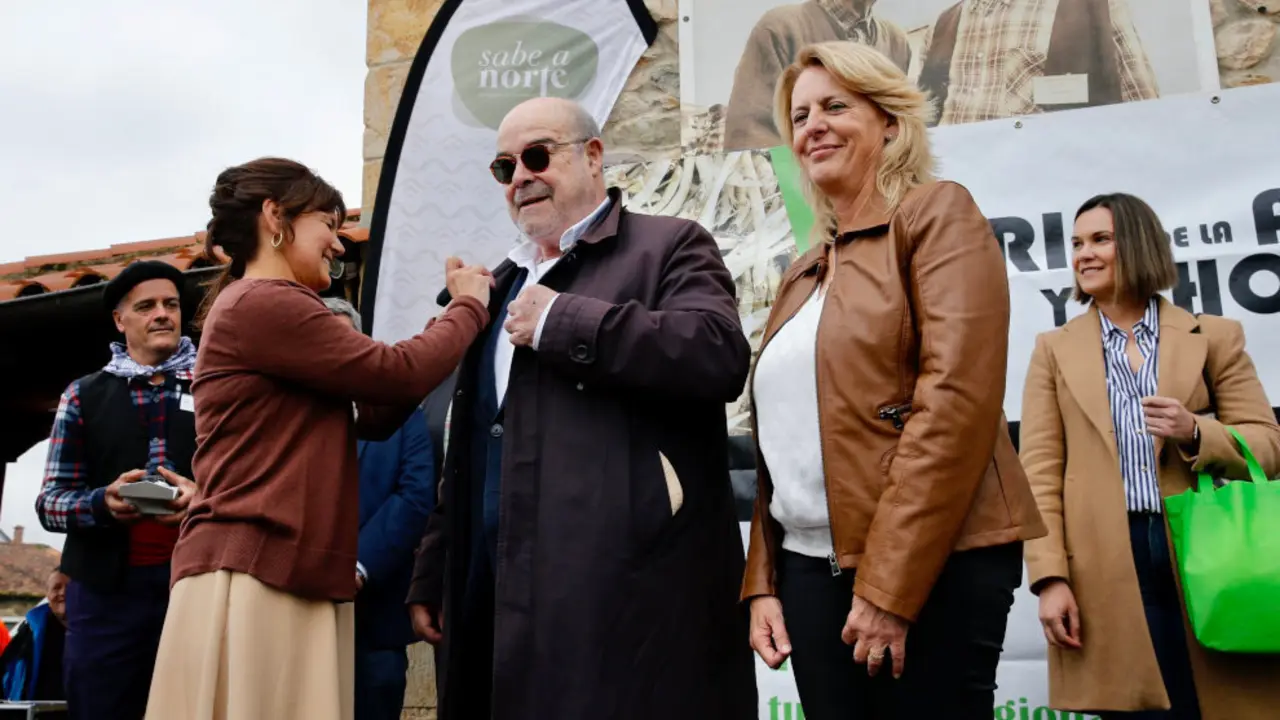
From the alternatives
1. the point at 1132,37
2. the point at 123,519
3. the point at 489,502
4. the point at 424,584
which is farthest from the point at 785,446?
the point at 1132,37

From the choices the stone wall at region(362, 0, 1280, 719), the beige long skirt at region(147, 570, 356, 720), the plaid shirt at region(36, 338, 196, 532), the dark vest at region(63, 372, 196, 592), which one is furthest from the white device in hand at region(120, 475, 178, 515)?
the stone wall at region(362, 0, 1280, 719)

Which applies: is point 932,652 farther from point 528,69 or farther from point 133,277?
point 528,69

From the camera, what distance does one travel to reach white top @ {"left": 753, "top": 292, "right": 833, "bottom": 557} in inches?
75.8

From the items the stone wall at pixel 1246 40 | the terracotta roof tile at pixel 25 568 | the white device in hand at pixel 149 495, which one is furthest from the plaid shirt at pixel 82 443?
the terracotta roof tile at pixel 25 568

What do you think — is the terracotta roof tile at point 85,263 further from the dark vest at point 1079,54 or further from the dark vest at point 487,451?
the dark vest at point 487,451

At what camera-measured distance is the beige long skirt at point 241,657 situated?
2088 mm

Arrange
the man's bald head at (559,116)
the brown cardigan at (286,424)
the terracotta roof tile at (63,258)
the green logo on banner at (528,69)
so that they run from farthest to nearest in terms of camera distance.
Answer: the terracotta roof tile at (63,258) → the green logo on banner at (528,69) → the man's bald head at (559,116) → the brown cardigan at (286,424)

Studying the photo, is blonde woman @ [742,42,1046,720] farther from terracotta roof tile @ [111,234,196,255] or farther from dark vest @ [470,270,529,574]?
terracotta roof tile @ [111,234,196,255]

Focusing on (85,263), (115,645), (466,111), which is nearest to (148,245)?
(85,263)

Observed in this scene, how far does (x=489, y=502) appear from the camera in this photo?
2.31 m

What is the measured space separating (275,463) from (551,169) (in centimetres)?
89

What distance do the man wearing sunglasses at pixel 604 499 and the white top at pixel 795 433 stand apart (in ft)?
0.46

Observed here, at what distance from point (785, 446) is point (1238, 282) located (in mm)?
2557

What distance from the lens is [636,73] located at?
192 inches
